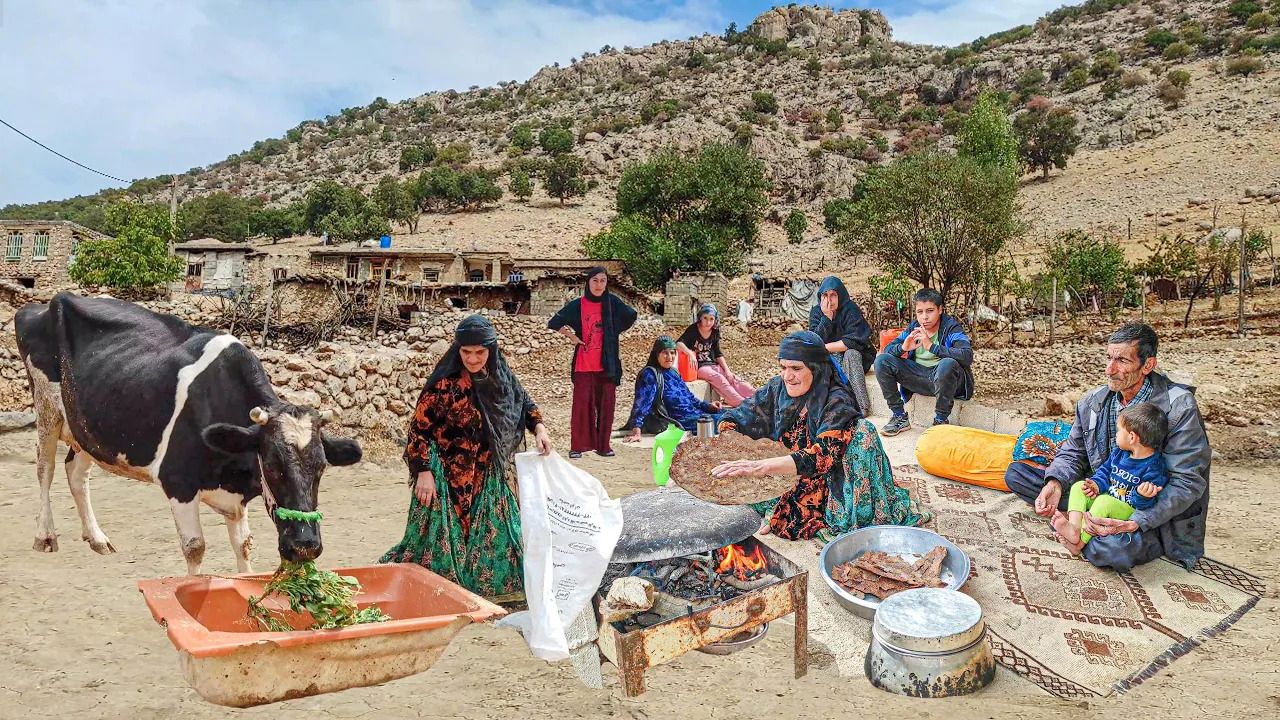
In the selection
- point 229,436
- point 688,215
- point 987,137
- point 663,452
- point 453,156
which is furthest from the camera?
point 453,156

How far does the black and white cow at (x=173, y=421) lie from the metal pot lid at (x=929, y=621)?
2.35 meters

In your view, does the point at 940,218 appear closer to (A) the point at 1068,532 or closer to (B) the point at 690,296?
(B) the point at 690,296

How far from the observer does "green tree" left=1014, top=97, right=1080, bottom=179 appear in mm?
36500

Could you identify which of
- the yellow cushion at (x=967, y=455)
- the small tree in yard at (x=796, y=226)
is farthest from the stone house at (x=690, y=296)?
the small tree in yard at (x=796, y=226)

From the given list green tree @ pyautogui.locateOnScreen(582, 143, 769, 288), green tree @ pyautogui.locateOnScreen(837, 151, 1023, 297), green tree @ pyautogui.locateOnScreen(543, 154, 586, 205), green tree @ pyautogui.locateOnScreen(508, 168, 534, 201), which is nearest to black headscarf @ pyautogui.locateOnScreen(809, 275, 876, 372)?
green tree @ pyautogui.locateOnScreen(837, 151, 1023, 297)

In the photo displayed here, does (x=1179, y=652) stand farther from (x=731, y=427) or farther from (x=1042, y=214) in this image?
(x=1042, y=214)

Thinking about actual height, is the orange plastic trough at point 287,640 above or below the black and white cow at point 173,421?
below

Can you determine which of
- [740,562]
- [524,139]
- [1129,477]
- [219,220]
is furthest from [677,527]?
[524,139]

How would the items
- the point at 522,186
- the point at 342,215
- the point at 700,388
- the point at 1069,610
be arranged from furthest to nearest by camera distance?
the point at 522,186
the point at 342,215
the point at 700,388
the point at 1069,610

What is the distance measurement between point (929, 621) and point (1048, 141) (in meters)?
40.6

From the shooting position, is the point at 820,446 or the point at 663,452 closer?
the point at 820,446

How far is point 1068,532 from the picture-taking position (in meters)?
3.96

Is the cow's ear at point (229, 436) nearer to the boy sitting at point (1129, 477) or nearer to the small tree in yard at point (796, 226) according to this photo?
the boy sitting at point (1129, 477)

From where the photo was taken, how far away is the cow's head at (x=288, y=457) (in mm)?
2822
